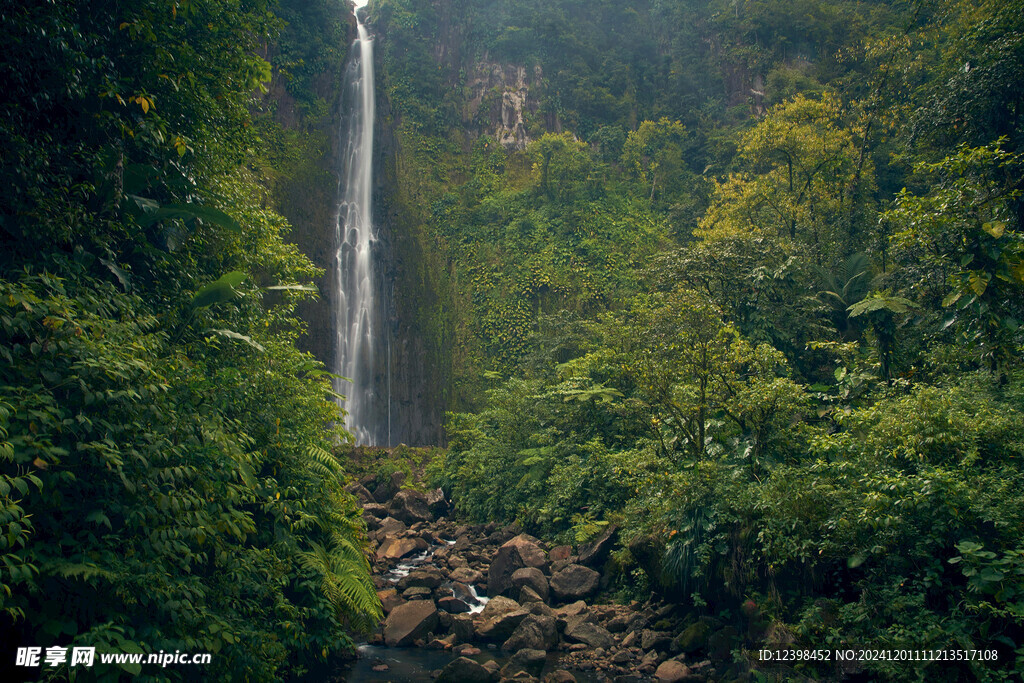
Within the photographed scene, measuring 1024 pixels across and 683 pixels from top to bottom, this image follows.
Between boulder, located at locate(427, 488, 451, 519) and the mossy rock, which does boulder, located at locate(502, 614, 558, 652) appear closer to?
the mossy rock

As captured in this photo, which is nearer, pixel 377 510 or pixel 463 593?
pixel 463 593

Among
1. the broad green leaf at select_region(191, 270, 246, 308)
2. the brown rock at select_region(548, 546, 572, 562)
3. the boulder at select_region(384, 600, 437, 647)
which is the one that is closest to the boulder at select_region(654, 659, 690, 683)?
the boulder at select_region(384, 600, 437, 647)

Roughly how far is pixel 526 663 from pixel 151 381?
5.43 metres

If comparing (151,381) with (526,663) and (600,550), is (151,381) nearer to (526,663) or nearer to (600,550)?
(526,663)

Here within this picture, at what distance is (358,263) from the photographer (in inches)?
967

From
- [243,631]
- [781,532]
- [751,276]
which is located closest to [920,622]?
[781,532]

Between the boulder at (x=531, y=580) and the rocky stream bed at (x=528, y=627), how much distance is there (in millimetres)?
16

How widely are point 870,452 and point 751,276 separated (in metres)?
7.14

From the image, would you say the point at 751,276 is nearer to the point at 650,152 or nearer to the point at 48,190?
the point at 48,190

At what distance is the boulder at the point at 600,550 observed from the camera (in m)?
10.5

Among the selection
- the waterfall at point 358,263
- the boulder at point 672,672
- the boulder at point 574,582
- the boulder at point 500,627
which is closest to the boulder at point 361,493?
the waterfall at point 358,263

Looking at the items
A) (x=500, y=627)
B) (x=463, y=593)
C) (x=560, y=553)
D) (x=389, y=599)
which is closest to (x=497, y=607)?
(x=500, y=627)

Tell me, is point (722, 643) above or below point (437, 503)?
below

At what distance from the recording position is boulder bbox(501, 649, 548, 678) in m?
7.47
